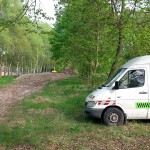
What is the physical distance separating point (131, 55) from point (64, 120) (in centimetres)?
1096

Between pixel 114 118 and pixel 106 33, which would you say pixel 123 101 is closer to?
pixel 114 118

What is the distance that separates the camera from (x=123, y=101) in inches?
512

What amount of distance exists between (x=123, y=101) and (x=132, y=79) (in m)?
0.89

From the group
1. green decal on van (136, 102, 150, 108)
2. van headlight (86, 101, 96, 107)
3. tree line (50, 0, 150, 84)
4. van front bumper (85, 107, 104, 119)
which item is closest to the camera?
green decal on van (136, 102, 150, 108)

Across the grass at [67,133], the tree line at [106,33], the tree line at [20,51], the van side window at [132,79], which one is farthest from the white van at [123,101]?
the tree line at [20,51]

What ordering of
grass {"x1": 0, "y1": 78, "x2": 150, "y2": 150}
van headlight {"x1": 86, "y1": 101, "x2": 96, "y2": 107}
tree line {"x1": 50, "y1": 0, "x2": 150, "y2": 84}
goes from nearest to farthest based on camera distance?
grass {"x1": 0, "y1": 78, "x2": 150, "y2": 150} < van headlight {"x1": 86, "y1": 101, "x2": 96, "y2": 107} < tree line {"x1": 50, "y1": 0, "x2": 150, "y2": 84}

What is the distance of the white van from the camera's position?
1295 centimetres

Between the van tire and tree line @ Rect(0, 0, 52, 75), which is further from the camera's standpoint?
tree line @ Rect(0, 0, 52, 75)

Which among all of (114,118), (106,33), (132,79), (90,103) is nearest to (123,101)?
(114,118)

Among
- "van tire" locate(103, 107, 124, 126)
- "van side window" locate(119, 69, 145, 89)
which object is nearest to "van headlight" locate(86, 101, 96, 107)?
"van tire" locate(103, 107, 124, 126)

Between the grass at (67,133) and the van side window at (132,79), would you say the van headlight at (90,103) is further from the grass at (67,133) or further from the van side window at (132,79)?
the van side window at (132,79)

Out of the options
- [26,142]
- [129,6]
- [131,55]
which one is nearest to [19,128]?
[26,142]

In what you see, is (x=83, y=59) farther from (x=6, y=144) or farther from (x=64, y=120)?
(x=6, y=144)

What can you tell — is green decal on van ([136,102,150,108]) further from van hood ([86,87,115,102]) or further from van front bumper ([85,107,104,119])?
van front bumper ([85,107,104,119])
